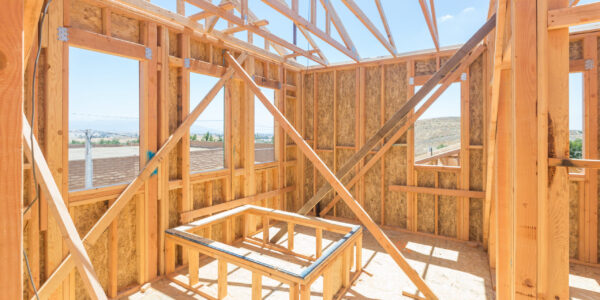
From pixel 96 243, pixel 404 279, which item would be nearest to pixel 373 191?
pixel 404 279

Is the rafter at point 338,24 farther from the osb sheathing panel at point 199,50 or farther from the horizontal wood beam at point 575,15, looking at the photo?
the horizontal wood beam at point 575,15

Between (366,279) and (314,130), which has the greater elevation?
(314,130)

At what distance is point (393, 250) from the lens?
3.97m

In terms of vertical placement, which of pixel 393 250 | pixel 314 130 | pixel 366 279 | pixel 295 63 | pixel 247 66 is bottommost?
pixel 366 279

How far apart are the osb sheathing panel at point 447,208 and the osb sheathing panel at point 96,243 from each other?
633 centimetres

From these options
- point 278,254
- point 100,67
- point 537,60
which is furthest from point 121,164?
point 537,60

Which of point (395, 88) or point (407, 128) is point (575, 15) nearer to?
point (407, 128)

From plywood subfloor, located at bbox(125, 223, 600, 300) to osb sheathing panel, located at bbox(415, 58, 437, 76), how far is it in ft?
12.4

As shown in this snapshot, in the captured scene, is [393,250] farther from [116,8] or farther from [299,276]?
[116,8]

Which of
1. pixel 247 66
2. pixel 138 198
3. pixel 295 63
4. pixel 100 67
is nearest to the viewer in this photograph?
pixel 138 198

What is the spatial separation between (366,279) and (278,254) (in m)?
1.68

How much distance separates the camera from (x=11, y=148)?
872 millimetres

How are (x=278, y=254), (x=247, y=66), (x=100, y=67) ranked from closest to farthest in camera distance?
(x=278, y=254) < (x=247, y=66) < (x=100, y=67)

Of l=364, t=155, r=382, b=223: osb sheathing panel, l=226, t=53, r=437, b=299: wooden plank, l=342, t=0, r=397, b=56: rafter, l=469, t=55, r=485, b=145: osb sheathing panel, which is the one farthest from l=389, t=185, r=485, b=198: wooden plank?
l=342, t=0, r=397, b=56: rafter
